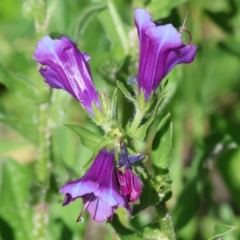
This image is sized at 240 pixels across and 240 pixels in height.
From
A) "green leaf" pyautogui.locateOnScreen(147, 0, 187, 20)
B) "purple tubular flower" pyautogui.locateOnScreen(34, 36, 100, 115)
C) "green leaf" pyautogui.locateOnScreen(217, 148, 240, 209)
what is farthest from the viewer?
"green leaf" pyautogui.locateOnScreen(217, 148, 240, 209)

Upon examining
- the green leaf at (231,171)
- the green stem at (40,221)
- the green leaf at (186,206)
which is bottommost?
the green leaf at (231,171)

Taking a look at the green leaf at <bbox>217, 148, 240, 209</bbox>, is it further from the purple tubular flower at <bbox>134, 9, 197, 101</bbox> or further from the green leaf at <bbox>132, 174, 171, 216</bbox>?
the purple tubular flower at <bbox>134, 9, 197, 101</bbox>

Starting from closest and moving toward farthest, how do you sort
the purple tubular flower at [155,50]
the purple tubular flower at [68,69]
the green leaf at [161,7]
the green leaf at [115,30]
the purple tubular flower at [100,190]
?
1. the purple tubular flower at [100,190]
2. the purple tubular flower at [155,50]
3. the purple tubular flower at [68,69]
4. the green leaf at [161,7]
5. the green leaf at [115,30]

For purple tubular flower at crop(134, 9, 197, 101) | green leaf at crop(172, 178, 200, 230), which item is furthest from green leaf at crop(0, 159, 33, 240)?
purple tubular flower at crop(134, 9, 197, 101)

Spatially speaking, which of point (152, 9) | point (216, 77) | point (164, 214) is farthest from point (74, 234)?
point (216, 77)

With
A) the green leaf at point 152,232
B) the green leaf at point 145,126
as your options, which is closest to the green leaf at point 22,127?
the green leaf at point 152,232

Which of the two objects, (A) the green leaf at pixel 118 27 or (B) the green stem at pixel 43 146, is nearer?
(B) the green stem at pixel 43 146

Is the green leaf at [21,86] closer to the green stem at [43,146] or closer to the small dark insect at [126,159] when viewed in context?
the green stem at [43,146]

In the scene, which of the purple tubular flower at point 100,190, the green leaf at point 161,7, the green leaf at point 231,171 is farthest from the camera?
the green leaf at point 231,171

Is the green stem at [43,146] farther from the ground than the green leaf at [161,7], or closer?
closer
